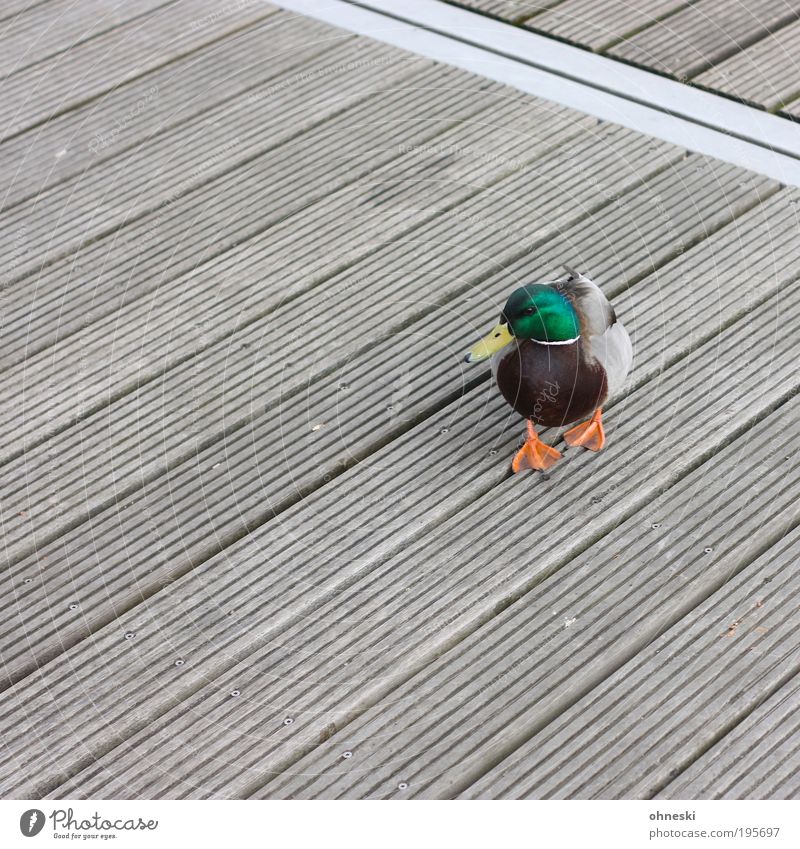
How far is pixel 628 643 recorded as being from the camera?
264 centimetres

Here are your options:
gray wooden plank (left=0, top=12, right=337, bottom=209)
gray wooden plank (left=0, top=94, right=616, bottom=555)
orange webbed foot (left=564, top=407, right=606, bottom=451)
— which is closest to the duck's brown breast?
orange webbed foot (left=564, top=407, right=606, bottom=451)

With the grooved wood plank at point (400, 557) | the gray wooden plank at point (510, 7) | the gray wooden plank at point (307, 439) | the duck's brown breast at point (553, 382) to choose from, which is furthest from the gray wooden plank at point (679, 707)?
the gray wooden plank at point (510, 7)

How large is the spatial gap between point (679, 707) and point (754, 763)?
185 millimetres

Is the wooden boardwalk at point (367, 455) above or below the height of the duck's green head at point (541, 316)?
below

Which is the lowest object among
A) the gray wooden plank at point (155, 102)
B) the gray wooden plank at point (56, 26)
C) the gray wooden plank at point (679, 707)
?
the gray wooden plank at point (679, 707)

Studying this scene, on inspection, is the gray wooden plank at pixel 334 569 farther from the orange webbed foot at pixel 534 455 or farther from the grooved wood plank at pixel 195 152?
the grooved wood plank at pixel 195 152

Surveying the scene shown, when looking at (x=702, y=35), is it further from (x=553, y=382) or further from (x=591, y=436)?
(x=553, y=382)

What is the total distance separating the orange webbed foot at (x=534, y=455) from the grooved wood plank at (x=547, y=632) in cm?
13

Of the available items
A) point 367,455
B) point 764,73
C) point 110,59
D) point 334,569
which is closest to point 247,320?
point 367,455

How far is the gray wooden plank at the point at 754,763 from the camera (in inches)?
93.2
